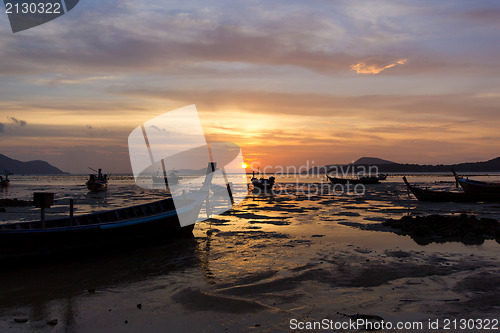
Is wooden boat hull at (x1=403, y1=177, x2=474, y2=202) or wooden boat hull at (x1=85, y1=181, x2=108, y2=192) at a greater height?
wooden boat hull at (x1=85, y1=181, x2=108, y2=192)

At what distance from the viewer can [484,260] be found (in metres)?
12.2

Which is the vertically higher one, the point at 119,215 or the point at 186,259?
the point at 119,215

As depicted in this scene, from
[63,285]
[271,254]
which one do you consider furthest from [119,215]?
[271,254]

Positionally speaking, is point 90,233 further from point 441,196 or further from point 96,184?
point 96,184

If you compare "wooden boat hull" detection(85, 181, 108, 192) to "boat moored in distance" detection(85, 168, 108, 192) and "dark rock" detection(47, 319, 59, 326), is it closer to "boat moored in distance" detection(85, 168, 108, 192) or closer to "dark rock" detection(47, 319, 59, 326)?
"boat moored in distance" detection(85, 168, 108, 192)

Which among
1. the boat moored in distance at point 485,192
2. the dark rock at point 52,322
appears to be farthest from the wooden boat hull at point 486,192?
the dark rock at point 52,322

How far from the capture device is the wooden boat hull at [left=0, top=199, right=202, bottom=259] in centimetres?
1205

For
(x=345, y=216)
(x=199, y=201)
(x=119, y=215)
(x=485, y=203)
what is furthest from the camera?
(x=485, y=203)

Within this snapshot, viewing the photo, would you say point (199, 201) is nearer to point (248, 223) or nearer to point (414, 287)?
point (248, 223)

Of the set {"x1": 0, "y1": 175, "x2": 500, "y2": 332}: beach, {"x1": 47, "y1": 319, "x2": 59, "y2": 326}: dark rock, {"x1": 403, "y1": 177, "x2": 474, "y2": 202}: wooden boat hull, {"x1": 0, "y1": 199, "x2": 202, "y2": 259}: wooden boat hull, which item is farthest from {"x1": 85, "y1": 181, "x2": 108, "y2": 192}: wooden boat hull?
{"x1": 47, "y1": 319, "x2": 59, "y2": 326}: dark rock

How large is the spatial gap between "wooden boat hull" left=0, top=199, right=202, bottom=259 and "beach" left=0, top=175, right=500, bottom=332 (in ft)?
1.79

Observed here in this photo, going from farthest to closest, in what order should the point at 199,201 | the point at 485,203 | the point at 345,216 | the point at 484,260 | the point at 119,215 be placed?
the point at 485,203
the point at 345,216
the point at 199,201
the point at 119,215
the point at 484,260

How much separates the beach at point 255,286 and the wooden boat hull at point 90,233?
1.79 ft

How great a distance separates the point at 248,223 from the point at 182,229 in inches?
224
